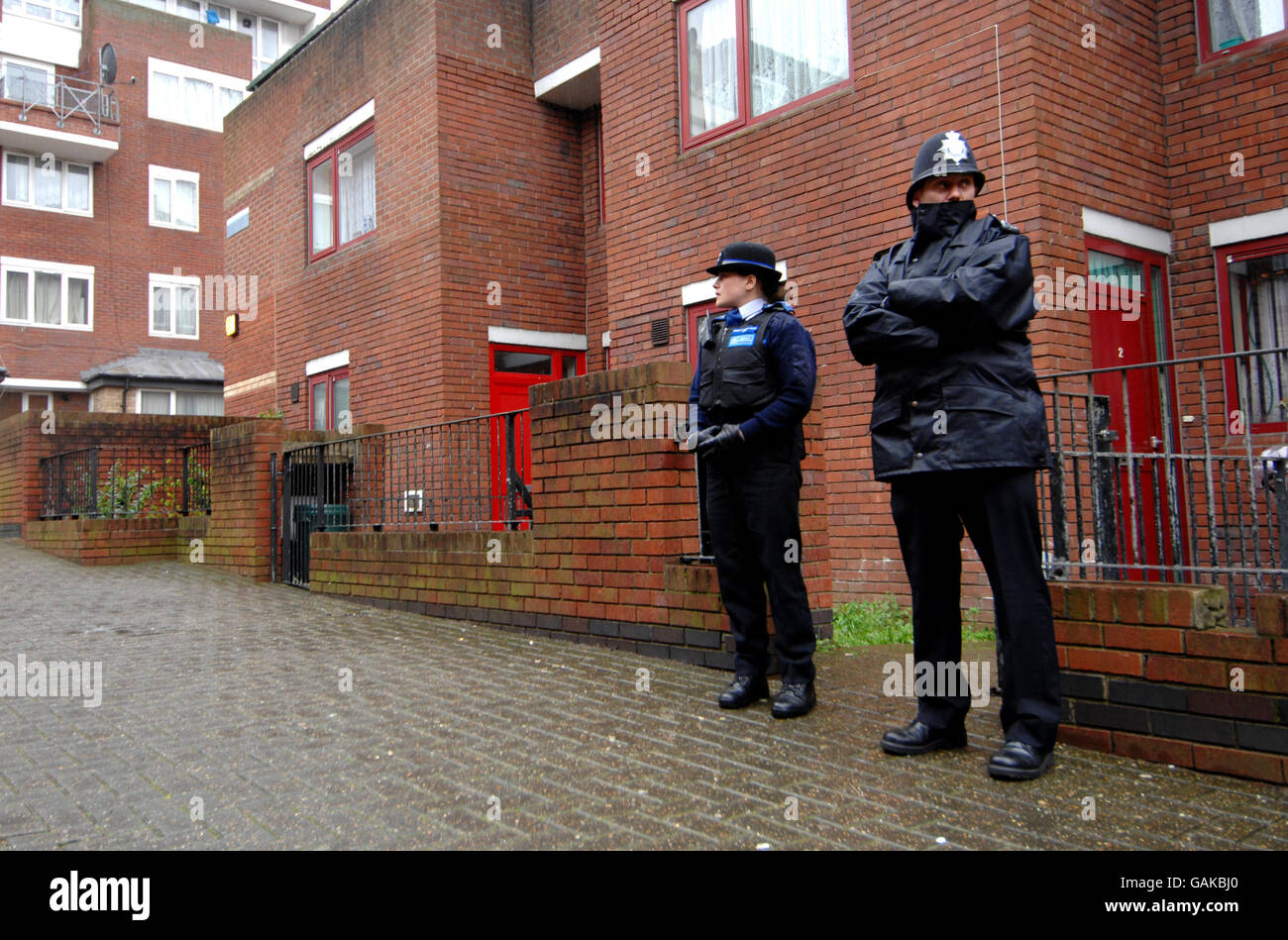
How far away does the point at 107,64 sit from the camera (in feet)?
93.1

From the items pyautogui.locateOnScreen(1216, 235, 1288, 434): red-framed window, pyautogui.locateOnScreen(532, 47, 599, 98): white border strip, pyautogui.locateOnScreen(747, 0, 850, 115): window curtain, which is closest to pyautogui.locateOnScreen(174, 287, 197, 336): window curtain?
pyautogui.locateOnScreen(532, 47, 599, 98): white border strip

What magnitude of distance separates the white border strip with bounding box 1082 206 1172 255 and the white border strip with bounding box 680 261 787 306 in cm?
319

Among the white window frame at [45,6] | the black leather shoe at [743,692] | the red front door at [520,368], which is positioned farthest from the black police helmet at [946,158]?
the white window frame at [45,6]

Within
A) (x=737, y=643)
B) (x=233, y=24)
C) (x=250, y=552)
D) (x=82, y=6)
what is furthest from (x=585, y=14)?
(x=233, y=24)

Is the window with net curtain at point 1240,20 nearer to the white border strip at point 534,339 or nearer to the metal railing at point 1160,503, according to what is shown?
the metal railing at point 1160,503

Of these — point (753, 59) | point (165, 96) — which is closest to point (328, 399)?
point (753, 59)

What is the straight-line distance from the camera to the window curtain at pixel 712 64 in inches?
365

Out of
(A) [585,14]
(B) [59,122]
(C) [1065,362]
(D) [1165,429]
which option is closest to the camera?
(D) [1165,429]

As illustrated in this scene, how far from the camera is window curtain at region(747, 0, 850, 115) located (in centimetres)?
837

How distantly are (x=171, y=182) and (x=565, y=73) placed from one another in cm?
2271

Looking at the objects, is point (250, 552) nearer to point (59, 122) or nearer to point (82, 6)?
point (59, 122)

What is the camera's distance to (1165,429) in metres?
3.88

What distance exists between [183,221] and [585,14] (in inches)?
892

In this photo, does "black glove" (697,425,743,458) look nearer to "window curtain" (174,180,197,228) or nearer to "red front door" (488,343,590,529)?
"red front door" (488,343,590,529)
